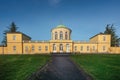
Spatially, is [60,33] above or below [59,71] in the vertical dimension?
above

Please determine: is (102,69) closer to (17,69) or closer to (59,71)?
(59,71)

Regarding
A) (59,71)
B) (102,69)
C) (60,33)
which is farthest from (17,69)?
(60,33)

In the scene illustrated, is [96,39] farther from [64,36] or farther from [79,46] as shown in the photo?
[64,36]

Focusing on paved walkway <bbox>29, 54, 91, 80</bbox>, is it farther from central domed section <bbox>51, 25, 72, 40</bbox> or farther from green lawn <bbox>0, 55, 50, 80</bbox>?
central domed section <bbox>51, 25, 72, 40</bbox>

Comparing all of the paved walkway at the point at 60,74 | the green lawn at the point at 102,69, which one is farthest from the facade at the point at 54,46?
the paved walkway at the point at 60,74

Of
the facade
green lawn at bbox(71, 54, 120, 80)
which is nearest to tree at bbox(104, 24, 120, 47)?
the facade

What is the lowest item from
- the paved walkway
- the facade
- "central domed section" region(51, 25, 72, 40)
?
the paved walkway

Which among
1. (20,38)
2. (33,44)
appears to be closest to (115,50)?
(33,44)

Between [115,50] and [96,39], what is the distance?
325 inches

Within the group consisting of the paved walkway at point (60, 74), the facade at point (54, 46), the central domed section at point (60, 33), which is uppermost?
the central domed section at point (60, 33)

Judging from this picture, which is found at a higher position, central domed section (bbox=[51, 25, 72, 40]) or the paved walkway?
central domed section (bbox=[51, 25, 72, 40])

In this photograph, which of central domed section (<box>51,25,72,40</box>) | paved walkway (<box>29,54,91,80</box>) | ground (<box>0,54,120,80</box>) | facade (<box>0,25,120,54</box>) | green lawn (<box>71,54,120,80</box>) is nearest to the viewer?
paved walkway (<box>29,54,91,80</box>)

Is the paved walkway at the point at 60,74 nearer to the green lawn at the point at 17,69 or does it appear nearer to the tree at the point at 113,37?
the green lawn at the point at 17,69

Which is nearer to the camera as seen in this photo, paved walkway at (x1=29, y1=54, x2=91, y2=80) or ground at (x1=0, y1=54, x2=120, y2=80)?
paved walkway at (x1=29, y1=54, x2=91, y2=80)
